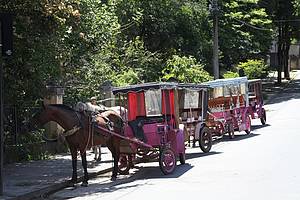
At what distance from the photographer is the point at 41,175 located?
15.2 metres

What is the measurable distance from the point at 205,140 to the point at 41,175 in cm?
636

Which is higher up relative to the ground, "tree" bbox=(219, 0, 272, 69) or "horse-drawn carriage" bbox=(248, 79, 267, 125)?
"tree" bbox=(219, 0, 272, 69)

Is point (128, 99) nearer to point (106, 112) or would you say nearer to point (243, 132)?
point (106, 112)

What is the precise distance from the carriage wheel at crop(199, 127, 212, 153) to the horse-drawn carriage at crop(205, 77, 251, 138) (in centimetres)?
206

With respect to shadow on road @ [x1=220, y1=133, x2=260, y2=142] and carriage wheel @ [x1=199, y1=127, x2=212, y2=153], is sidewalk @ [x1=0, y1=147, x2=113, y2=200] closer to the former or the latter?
carriage wheel @ [x1=199, y1=127, x2=212, y2=153]

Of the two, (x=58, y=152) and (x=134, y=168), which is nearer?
(x=134, y=168)

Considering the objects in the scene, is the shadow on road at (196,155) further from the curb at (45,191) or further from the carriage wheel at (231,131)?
the curb at (45,191)

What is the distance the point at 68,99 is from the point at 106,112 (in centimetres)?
670

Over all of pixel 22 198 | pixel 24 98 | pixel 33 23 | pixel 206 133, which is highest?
pixel 33 23

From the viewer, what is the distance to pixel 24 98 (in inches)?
706

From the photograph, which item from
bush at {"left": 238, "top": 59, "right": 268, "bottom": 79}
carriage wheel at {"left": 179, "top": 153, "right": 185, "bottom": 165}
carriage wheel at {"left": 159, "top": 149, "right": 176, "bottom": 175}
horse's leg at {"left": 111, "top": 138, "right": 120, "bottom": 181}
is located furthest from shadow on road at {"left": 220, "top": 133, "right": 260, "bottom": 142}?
bush at {"left": 238, "top": 59, "right": 268, "bottom": 79}

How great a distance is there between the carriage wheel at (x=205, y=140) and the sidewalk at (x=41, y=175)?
3.08m

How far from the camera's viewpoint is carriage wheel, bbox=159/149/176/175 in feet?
47.9

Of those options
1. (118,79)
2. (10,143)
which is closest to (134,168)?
(10,143)
